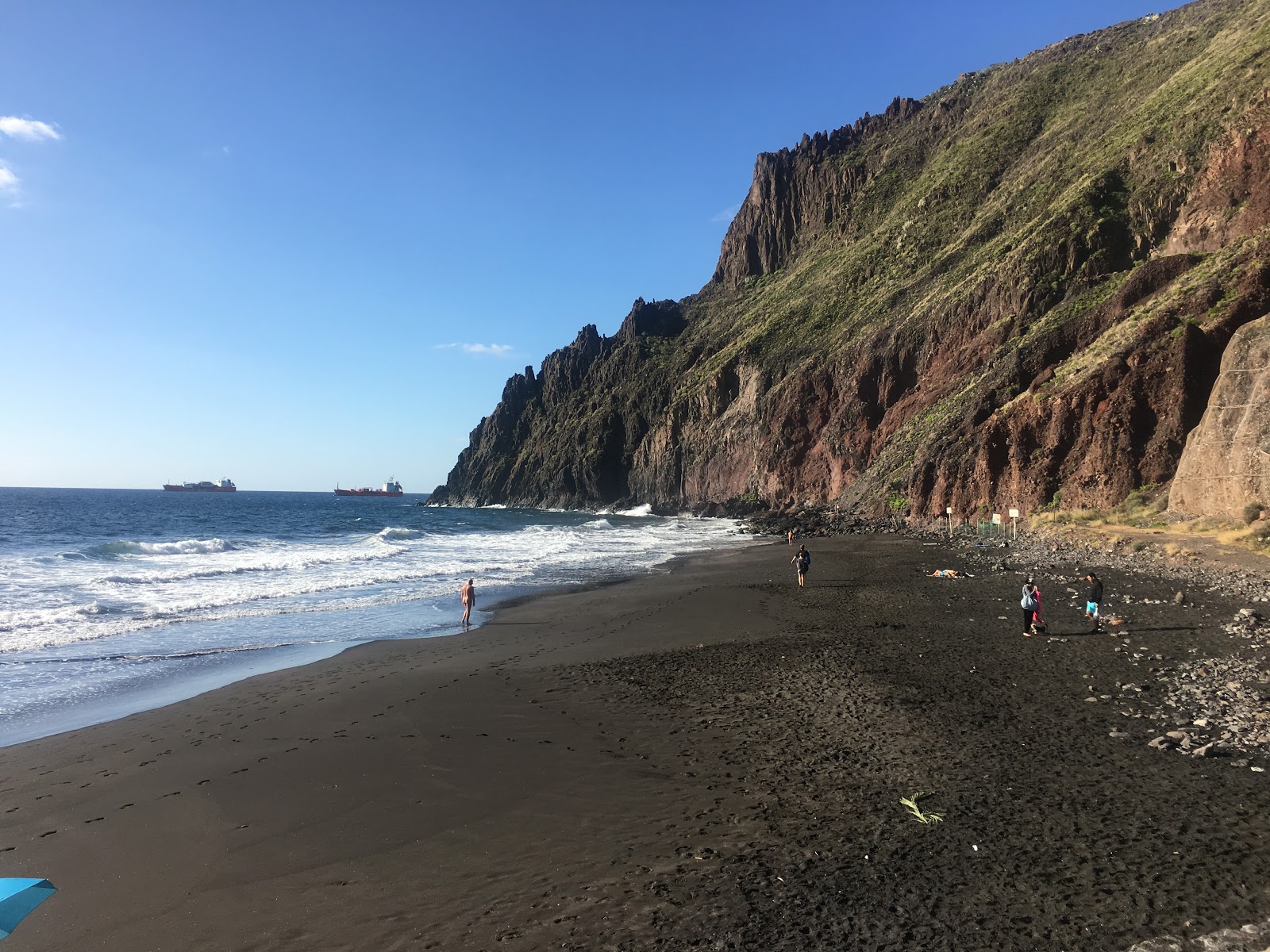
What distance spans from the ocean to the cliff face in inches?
727

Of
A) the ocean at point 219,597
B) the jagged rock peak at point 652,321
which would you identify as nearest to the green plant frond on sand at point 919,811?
the ocean at point 219,597

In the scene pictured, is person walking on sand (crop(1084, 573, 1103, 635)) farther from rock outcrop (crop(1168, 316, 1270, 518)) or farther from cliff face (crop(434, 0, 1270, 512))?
cliff face (crop(434, 0, 1270, 512))

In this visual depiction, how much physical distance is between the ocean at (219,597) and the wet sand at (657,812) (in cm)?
254

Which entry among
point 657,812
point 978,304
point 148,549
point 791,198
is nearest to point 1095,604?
point 657,812

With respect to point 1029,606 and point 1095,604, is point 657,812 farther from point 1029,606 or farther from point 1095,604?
point 1095,604

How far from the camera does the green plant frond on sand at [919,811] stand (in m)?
6.01

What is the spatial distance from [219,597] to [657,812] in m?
22.7

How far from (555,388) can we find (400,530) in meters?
93.5

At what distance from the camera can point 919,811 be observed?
20.3 ft

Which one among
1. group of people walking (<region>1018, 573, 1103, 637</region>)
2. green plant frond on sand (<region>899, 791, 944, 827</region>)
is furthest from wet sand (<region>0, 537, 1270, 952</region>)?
group of people walking (<region>1018, 573, 1103, 637</region>)

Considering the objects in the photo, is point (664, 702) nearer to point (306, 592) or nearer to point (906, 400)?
point (306, 592)

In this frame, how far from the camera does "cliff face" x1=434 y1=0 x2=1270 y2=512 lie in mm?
32406

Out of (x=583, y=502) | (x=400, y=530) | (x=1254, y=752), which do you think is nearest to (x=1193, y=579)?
(x=1254, y=752)

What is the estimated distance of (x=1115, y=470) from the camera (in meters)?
30.6
